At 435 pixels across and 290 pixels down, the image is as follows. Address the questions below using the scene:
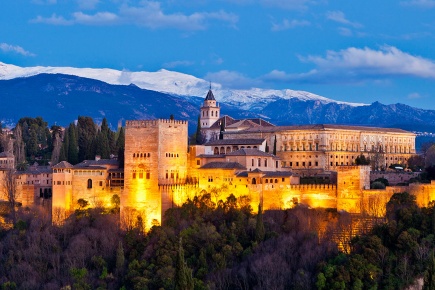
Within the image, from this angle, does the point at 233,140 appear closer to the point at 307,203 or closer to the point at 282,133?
the point at 282,133

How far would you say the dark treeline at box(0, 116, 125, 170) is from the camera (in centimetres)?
6041

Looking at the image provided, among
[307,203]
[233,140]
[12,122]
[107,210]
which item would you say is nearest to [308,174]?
[233,140]

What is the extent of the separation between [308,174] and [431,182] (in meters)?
15.0

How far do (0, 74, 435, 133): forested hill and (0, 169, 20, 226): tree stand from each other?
344ft

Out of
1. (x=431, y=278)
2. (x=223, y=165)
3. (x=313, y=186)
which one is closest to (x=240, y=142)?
(x=223, y=165)

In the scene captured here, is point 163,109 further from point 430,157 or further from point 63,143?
point 430,157

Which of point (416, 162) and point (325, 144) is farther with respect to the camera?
point (416, 162)

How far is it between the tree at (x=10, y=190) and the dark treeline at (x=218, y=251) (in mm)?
2453

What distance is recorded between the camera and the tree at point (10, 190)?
50.7 meters

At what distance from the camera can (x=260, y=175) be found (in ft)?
150

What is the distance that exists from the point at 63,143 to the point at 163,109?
121125 millimetres

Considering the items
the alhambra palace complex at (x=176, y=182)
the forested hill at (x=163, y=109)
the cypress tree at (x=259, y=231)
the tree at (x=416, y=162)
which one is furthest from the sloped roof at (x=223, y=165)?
the forested hill at (x=163, y=109)

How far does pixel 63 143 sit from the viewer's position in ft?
206

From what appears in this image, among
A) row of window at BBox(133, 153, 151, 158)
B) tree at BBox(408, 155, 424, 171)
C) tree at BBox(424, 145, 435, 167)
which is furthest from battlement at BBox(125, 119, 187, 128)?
tree at BBox(424, 145, 435, 167)
